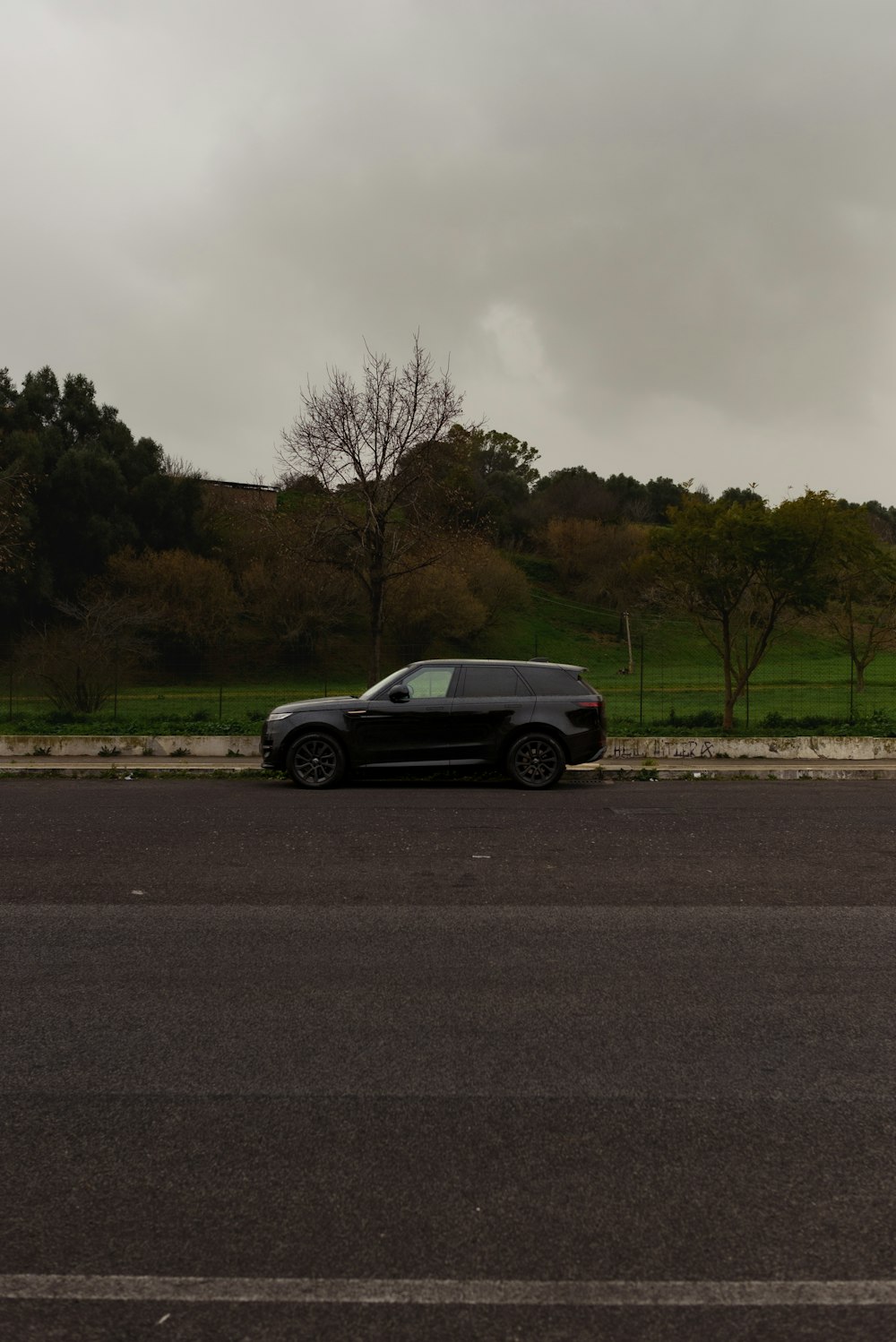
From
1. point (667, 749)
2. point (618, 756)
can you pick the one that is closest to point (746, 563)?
point (667, 749)

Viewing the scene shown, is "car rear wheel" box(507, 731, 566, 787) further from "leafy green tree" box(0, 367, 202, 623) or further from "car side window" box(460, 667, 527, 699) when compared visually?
"leafy green tree" box(0, 367, 202, 623)

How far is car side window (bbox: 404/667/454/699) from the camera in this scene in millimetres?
13688

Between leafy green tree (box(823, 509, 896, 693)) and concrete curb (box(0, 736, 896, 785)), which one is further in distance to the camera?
leafy green tree (box(823, 509, 896, 693))

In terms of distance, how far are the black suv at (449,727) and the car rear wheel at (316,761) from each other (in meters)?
0.01

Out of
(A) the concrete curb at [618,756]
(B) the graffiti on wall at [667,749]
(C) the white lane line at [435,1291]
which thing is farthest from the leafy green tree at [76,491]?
(C) the white lane line at [435,1291]

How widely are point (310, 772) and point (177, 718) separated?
6605mm

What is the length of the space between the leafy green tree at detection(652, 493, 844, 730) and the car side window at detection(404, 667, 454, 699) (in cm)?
738

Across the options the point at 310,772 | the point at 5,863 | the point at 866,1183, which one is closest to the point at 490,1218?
the point at 866,1183

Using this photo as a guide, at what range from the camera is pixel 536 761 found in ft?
45.0

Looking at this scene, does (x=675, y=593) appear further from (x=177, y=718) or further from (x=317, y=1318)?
(x=317, y=1318)

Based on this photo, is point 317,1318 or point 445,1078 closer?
point 317,1318

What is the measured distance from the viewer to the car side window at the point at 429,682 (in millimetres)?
13688

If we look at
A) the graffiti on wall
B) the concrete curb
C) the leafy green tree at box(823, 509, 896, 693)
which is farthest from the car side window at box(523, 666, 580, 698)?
the leafy green tree at box(823, 509, 896, 693)

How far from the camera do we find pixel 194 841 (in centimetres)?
969
